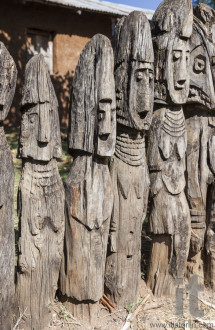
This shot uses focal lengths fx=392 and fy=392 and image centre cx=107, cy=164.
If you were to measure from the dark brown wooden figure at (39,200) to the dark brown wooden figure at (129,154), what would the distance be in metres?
0.52

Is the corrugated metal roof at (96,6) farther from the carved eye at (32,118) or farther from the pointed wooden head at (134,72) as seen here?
the carved eye at (32,118)

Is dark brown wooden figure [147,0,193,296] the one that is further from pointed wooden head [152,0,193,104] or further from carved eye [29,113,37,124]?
carved eye [29,113,37,124]

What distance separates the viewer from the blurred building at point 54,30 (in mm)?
8477

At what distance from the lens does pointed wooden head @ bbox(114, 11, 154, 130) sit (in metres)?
2.90

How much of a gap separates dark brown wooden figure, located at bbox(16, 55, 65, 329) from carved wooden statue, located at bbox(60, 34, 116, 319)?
0.39 feet

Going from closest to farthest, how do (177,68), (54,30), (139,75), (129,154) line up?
(139,75)
(129,154)
(177,68)
(54,30)

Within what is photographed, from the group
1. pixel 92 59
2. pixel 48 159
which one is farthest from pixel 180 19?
pixel 48 159

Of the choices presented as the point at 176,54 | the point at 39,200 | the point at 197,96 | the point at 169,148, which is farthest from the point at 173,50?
the point at 39,200

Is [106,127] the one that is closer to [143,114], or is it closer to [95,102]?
[95,102]

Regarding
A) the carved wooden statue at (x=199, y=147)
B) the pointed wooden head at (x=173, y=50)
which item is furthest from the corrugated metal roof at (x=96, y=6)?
the pointed wooden head at (x=173, y=50)

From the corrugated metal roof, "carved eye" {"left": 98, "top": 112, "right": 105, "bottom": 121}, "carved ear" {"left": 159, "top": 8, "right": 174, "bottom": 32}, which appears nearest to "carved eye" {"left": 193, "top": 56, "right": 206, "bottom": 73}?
"carved ear" {"left": 159, "top": 8, "right": 174, "bottom": 32}

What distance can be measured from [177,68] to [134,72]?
1.41 feet

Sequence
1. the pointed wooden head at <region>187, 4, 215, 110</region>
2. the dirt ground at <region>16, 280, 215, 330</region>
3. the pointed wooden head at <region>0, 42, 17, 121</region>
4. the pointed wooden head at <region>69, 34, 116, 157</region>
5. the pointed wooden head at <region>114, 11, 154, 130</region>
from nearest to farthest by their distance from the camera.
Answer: the pointed wooden head at <region>0, 42, 17, 121</region> → the pointed wooden head at <region>69, 34, 116, 157</region> → the pointed wooden head at <region>114, 11, 154, 130</region> → the dirt ground at <region>16, 280, 215, 330</region> → the pointed wooden head at <region>187, 4, 215, 110</region>

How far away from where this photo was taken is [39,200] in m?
2.70
